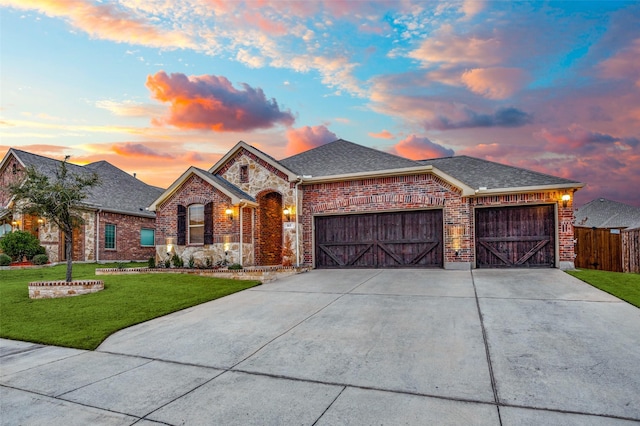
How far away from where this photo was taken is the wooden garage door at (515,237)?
13297 millimetres

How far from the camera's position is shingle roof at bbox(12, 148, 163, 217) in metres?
21.4

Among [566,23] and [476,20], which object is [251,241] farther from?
[566,23]

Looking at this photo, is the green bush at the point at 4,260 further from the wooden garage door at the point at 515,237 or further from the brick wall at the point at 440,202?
the wooden garage door at the point at 515,237

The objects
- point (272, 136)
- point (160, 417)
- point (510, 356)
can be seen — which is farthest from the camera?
point (272, 136)

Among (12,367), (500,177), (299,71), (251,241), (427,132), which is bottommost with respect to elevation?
(12,367)

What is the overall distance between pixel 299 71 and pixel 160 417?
13.6 meters

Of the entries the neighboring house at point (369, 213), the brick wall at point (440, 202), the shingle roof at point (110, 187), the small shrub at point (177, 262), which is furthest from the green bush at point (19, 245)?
the brick wall at point (440, 202)

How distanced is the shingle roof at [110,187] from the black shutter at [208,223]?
8778 millimetres

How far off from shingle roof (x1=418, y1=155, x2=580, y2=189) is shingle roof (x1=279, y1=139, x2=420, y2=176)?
7.88 ft

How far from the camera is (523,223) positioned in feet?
44.3

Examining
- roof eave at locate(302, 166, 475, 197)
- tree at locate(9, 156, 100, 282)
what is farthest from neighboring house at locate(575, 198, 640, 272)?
tree at locate(9, 156, 100, 282)

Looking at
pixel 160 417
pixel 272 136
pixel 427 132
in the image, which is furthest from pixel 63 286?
pixel 427 132

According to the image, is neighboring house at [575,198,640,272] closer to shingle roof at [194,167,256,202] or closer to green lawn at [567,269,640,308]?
green lawn at [567,269,640,308]

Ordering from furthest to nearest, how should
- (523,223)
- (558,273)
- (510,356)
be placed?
(523,223)
(558,273)
(510,356)
